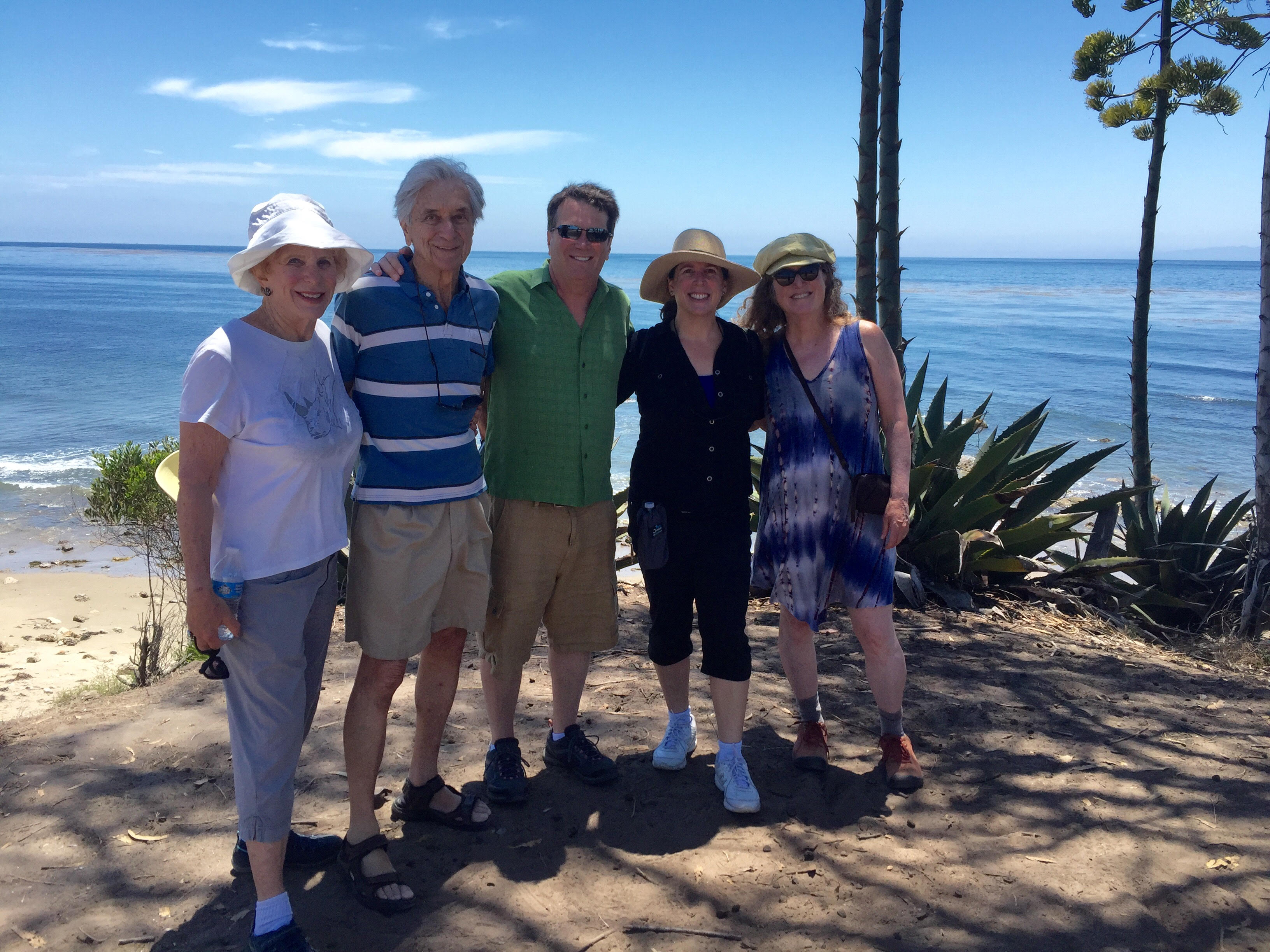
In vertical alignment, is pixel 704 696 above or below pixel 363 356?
below

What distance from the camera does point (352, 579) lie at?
2762 mm

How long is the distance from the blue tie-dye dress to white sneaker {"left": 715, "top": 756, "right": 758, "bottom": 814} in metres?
0.57

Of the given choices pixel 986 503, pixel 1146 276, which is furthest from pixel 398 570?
pixel 1146 276

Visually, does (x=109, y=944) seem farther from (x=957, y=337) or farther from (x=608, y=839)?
(x=957, y=337)

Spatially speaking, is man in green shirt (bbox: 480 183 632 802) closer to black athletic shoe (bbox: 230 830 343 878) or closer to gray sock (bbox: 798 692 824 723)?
black athletic shoe (bbox: 230 830 343 878)

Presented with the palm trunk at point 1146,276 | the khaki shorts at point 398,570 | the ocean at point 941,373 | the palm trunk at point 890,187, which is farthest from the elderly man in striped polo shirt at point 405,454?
the palm trunk at point 1146,276

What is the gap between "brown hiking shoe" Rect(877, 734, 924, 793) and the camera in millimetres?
3285

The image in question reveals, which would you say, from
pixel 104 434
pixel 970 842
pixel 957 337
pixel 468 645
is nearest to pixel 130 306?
pixel 104 434

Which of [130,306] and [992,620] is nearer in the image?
[992,620]

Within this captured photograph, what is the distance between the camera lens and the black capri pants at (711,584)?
3191 millimetres

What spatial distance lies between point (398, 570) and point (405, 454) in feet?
1.12

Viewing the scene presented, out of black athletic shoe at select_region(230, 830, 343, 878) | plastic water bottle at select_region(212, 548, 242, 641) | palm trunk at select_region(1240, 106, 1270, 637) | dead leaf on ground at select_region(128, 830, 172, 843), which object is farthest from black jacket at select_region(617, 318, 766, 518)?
palm trunk at select_region(1240, 106, 1270, 637)

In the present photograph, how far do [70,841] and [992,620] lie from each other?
180 inches

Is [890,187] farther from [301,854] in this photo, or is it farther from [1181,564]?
[301,854]
